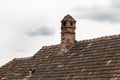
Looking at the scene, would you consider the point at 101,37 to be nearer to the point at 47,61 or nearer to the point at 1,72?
the point at 47,61

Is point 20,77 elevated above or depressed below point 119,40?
below

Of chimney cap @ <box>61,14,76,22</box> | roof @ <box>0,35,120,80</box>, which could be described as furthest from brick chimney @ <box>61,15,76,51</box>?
roof @ <box>0,35,120,80</box>

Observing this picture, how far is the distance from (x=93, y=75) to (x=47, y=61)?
611cm

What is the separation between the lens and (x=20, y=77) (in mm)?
25688

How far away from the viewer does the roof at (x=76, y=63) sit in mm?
19770

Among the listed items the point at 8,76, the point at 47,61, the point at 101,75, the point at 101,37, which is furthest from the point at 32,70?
the point at 101,75

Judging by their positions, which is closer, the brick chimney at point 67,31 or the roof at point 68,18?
the brick chimney at point 67,31

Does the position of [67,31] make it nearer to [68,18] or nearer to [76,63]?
[68,18]

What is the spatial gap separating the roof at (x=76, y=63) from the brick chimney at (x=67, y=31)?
0.49m

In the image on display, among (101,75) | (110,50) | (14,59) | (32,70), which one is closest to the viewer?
(101,75)

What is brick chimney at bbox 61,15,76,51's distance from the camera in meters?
25.2

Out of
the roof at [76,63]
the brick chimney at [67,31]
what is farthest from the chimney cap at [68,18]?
the roof at [76,63]

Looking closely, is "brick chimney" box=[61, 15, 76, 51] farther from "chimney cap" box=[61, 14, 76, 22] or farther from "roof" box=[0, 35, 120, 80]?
"roof" box=[0, 35, 120, 80]

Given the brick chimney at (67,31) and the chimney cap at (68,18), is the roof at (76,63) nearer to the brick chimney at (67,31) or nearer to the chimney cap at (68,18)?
the brick chimney at (67,31)
